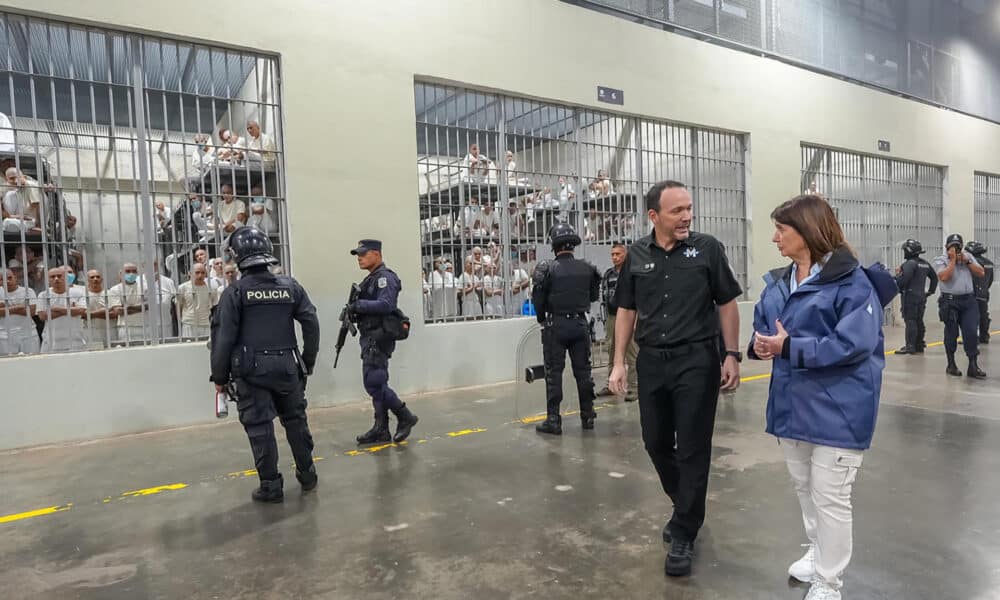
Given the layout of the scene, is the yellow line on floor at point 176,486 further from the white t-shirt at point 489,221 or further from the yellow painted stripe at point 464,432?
the white t-shirt at point 489,221

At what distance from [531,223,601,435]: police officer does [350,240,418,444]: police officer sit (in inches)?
49.3

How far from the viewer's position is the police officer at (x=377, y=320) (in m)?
4.85

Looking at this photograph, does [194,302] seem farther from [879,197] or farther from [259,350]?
[879,197]

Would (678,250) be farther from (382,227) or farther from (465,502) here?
(382,227)

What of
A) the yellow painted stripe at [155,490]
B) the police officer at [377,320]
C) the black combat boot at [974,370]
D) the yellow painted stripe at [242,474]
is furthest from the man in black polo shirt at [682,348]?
the black combat boot at [974,370]

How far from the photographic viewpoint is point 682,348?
2.72 m

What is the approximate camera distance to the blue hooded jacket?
85.7 inches

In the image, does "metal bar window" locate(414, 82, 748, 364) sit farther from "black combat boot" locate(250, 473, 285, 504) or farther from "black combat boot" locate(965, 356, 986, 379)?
"black combat boot" locate(965, 356, 986, 379)

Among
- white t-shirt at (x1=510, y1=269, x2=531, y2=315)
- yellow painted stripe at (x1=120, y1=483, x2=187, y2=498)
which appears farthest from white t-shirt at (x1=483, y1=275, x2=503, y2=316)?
yellow painted stripe at (x1=120, y1=483, x2=187, y2=498)

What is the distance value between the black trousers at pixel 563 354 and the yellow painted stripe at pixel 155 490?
2871mm

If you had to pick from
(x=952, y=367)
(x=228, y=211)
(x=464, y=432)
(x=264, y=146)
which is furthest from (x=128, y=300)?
(x=952, y=367)

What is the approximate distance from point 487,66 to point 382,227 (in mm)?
2510

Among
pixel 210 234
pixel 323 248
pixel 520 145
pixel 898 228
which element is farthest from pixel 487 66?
pixel 898 228

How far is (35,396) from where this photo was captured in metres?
5.21
